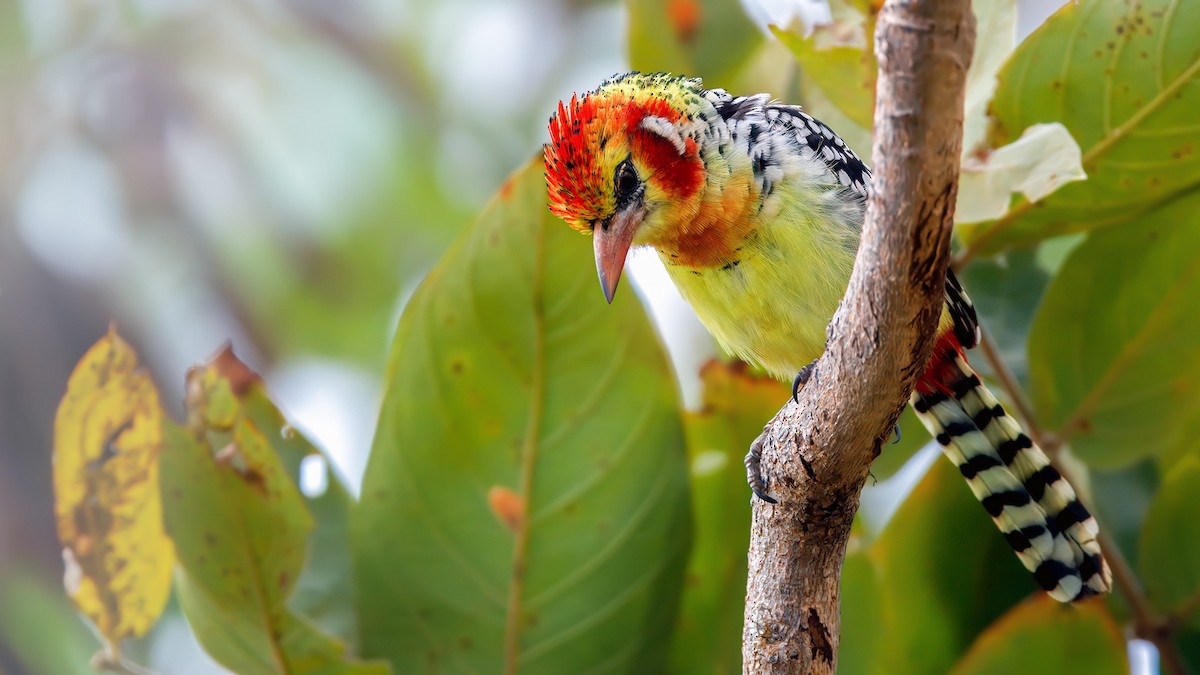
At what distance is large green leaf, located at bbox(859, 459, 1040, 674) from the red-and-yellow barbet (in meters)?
0.08

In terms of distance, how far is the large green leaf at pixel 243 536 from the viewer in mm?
2059

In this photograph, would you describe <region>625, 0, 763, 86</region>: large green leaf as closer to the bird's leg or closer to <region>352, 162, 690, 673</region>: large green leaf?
<region>352, 162, 690, 673</region>: large green leaf

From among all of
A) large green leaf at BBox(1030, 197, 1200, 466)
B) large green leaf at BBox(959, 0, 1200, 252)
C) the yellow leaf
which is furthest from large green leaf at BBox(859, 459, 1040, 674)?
the yellow leaf

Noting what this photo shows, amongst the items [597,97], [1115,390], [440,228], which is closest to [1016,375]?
[1115,390]

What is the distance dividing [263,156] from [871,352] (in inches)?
184

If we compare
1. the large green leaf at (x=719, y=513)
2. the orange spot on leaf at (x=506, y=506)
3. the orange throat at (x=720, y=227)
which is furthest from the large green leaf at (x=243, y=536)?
the orange throat at (x=720, y=227)

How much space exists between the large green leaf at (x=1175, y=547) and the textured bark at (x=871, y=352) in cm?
96

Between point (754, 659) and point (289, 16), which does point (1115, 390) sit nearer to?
point (754, 659)

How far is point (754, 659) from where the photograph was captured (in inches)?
67.6

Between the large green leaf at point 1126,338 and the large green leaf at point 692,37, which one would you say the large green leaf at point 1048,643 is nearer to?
the large green leaf at point 1126,338

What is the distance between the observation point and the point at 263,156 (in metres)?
5.64

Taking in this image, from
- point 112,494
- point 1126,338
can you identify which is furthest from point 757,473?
point 112,494

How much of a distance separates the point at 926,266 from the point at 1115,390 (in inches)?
48.7

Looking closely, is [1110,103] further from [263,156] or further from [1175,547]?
[263,156]
